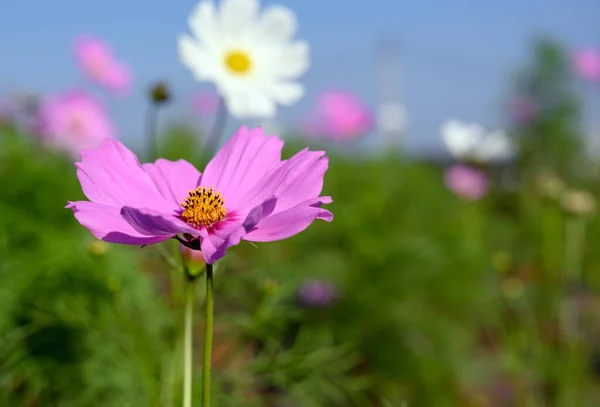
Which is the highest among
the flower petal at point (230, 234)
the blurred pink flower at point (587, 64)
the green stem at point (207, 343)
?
the blurred pink flower at point (587, 64)

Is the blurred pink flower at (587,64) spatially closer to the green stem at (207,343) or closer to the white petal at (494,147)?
the white petal at (494,147)

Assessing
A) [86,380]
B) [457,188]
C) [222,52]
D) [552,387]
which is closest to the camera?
[222,52]

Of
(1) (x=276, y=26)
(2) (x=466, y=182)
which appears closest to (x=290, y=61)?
(1) (x=276, y=26)

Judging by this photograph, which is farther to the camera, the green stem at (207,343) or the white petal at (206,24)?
the white petal at (206,24)

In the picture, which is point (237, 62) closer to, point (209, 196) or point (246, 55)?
point (246, 55)

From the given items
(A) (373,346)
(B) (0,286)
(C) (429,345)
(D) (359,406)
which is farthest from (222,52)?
(C) (429,345)

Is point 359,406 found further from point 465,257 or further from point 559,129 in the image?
point 559,129

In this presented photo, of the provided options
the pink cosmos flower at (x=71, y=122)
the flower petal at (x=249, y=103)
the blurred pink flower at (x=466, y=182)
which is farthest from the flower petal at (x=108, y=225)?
the blurred pink flower at (x=466, y=182)

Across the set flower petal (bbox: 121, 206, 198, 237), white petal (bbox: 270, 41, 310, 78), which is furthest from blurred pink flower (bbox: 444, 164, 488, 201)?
flower petal (bbox: 121, 206, 198, 237)
